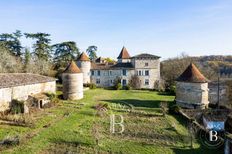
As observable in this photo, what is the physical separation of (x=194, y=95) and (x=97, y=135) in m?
16.9

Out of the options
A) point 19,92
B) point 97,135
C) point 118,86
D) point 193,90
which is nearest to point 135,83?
point 118,86

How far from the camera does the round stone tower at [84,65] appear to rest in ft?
161

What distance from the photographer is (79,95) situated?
106 ft

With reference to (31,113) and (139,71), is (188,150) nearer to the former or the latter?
(31,113)

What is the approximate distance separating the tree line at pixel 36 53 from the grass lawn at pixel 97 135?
27074 millimetres

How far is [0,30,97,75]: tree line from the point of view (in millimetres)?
46500

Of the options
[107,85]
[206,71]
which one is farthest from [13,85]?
[206,71]

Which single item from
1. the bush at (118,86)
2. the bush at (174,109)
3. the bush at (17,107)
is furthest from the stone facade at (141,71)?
the bush at (17,107)

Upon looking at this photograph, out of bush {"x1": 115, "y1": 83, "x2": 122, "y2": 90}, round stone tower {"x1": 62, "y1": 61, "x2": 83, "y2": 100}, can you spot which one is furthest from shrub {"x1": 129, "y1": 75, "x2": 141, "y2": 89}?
round stone tower {"x1": 62, "y1": 61, "x2": 83, "y2": 100}

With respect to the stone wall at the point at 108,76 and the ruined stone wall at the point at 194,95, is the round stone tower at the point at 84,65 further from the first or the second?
the ruined stone wall at the point at 194,95

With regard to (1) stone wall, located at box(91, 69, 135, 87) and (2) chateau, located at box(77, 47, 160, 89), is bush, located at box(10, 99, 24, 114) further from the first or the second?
(1) stone wall, located at box(91, 69, 135, 87)

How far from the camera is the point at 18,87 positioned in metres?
25.1

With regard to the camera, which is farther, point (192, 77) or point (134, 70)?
point (134, 70)

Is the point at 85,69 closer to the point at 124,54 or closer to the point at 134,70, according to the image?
the point at 124,54
